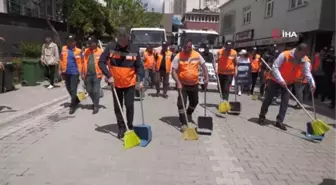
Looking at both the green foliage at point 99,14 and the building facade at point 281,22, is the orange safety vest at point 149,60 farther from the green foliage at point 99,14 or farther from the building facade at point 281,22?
the building facade at point 281,22

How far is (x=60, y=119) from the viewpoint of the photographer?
Result: 7.51 metres

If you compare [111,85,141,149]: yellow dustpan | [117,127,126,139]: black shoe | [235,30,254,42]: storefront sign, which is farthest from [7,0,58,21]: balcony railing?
[111,85,141,149]: yellow dustpan

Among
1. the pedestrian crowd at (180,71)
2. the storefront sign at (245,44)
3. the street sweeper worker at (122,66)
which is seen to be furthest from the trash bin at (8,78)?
the storefront sign at (245,44)

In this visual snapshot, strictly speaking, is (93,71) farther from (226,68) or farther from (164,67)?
(164,67)

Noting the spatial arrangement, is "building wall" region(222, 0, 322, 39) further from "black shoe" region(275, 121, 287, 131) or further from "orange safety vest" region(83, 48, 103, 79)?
"orange safety vest" region(83, 48, 103, 79)

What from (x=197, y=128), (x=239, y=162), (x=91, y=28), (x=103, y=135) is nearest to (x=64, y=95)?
(x=103, y=135)

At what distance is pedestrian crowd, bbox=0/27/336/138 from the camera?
5781 millimetres

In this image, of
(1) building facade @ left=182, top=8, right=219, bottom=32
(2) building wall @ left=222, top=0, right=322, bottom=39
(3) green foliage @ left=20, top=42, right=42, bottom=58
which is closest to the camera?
(3) green foliage @ left=20, top=42, right=42, bottom=58

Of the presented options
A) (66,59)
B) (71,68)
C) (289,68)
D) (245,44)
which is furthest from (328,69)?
(245,44)

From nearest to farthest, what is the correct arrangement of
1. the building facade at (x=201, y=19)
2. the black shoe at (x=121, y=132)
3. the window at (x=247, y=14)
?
the black shoe at (x=121, y=132) < the window at (x=247, y=14) < the building facade at (x=201, y=19)

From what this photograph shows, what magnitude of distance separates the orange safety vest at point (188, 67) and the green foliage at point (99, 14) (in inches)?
408

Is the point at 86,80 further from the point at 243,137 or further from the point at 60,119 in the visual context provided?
the point at 243,137

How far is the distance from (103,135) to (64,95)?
4.76 meters

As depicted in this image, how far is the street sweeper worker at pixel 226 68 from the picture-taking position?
347 inches
